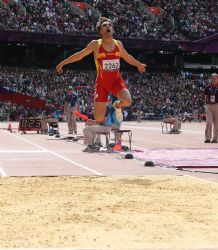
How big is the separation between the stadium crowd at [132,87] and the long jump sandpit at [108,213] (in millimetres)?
38469

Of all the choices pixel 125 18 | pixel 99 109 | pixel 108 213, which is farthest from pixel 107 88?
pixel 125 18

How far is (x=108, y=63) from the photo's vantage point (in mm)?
12797

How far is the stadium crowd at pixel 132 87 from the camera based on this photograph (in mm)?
50062

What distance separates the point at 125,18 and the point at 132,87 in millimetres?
7842

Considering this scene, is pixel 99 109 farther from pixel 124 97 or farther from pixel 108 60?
pixel 108 60

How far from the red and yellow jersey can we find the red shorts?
72 mm

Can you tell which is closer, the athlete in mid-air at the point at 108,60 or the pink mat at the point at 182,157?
the pink mat at the point at 182,157

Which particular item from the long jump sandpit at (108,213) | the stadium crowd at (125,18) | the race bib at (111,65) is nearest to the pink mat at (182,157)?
the race bib at (111,65)

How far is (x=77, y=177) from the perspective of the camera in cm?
912

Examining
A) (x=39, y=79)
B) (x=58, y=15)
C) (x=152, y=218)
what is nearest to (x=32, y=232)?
(x=152, y=218)

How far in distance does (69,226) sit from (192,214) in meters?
1.38

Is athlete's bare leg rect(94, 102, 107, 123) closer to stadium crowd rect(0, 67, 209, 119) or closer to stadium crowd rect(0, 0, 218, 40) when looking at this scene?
stadium crowd rect(0, 67, 209, 119)

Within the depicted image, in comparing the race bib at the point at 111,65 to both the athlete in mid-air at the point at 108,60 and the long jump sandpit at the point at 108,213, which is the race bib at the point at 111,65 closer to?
the athlete in mid-air at the point at 108,60

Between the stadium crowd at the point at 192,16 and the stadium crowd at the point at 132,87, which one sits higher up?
the stadium crowd at the point at 192,16
